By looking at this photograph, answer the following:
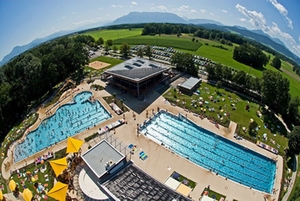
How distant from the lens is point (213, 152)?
44.3 meters

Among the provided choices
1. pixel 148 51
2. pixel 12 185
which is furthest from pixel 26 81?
pixel 148 51

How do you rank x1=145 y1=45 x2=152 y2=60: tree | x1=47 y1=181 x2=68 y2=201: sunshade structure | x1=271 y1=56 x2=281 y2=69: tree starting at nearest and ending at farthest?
1. x1=47 y1=181 x2=68 y2=201: sunshade structure
2. x1=145 y1=45 x2=152 y2=60: tree
3. x1=271 y1=56 x2=281 y2=69: tree

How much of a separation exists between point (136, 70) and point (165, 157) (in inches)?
1314

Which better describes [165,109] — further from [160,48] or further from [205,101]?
Answer: [160,48]

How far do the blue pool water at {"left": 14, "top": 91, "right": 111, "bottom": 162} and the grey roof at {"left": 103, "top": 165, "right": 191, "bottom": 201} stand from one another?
22.4 meters

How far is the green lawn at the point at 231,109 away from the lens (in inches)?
1987

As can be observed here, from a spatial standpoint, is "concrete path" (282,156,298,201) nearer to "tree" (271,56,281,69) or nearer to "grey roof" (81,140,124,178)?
"grey roof" (81,140,124,178)

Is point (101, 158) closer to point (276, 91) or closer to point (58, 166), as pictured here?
point (58, 166)

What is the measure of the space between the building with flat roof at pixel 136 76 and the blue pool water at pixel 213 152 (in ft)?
43.2

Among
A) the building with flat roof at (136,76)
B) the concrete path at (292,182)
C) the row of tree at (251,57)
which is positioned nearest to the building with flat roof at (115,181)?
the concrete path at (292,182)

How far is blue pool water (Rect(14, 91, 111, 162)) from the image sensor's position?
45525 mm

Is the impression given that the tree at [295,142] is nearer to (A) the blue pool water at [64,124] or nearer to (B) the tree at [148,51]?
(A) the blue pool water at [64,124]

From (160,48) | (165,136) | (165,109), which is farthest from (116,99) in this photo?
(160,48)

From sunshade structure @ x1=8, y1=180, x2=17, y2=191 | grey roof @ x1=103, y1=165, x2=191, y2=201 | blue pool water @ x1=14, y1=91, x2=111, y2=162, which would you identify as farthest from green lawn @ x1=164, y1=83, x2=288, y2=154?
sunshade structure @ x1=8, y1=180, x2=17, y2=191
